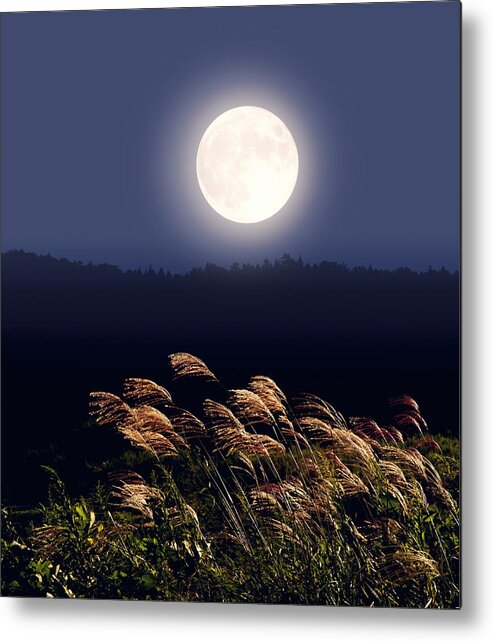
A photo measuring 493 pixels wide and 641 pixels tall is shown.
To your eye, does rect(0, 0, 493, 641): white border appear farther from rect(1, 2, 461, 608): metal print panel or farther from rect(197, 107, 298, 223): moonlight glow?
rect(197, 107, 298, 223): moonlight glow

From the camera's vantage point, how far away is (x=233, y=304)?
16.2 ft

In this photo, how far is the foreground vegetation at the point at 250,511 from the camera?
4.85 metres

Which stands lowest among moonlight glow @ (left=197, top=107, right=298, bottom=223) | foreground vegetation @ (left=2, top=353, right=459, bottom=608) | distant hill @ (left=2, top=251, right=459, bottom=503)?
foreground vegetation @ (left=2, top=353, right=459, bottom=608)

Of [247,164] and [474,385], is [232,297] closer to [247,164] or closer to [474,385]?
[247,164]

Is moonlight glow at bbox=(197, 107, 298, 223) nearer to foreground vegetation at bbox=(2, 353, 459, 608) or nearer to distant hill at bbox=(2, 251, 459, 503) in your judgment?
distant hill at bbox=(2, 251, 459, 503)

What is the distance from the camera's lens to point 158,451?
197 inches

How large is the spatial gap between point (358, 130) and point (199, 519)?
5.72 ft

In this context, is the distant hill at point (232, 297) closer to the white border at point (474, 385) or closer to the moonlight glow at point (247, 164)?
the white border at point (474, 385)

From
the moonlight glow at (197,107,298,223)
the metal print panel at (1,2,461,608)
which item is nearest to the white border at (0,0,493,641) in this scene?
the metal print panel at (1,2,461,608)

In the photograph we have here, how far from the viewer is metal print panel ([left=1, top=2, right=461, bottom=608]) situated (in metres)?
4.84

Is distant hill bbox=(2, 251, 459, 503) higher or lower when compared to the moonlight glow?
lower

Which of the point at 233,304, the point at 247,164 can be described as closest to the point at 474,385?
the point at 233,304

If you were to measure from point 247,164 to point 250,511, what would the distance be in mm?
1445

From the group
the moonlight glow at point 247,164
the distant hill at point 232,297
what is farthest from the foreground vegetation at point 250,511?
the moonlight glow at point 247,164
